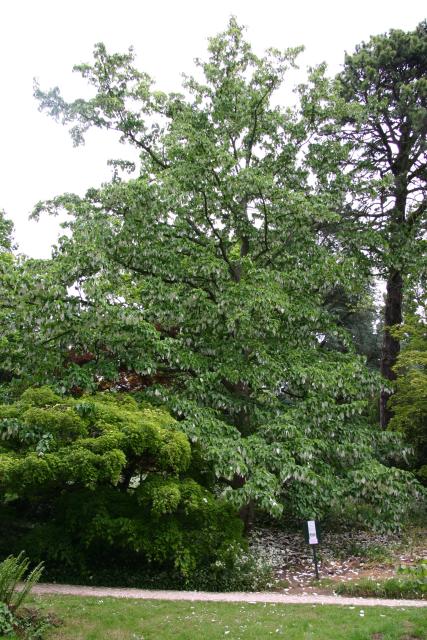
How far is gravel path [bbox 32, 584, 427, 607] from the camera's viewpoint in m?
7.35

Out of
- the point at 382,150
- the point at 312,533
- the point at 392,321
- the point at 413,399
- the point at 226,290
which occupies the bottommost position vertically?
the point at 312,533

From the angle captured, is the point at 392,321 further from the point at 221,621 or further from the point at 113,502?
the point at 221,621

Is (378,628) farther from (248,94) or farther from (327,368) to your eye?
(248,94)

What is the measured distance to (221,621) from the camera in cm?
651

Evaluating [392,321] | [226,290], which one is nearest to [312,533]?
[226,290]

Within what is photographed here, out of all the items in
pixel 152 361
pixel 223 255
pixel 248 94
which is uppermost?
pixel 248 94

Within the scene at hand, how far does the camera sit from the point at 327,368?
10570mm

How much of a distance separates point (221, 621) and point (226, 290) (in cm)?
601

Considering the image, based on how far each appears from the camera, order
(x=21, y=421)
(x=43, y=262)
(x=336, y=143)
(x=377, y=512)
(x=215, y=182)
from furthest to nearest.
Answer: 1. (x=336, y=143)
2. (x=215, y=182)
3. (x=377, y=512)
4. (x=43, y=262)
5. (x=21, y=421)

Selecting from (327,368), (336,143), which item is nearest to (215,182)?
(336,143)

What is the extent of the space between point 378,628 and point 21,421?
5.33 meters

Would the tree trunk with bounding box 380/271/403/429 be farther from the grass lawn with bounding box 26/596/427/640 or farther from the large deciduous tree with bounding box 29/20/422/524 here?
the grass lawn with bounding box 26/596/427/640

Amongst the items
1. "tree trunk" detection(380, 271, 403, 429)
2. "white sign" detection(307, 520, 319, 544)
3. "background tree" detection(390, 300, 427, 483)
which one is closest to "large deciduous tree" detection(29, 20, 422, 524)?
"white sign" detection(307, 520, 319, 544)

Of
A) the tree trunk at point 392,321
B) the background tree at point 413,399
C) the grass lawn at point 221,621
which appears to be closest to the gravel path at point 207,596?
the grass lawn at point 221,621
